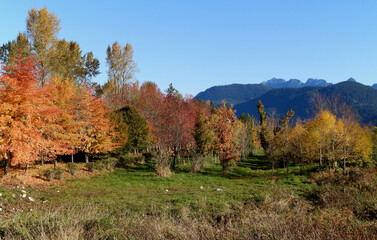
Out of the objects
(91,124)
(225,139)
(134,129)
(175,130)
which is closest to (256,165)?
(225,139)

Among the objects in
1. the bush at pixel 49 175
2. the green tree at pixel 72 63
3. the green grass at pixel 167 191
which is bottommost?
the green grass at pixel 167 191

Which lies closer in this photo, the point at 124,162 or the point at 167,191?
the point at 167,191

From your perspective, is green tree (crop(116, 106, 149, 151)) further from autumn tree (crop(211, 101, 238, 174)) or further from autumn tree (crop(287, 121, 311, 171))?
autumn tree (crop(287, 121, 311, 171))

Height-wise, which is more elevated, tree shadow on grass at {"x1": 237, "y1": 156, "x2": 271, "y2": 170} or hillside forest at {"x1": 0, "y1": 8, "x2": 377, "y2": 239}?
hillside forest at {"x1": 0, "y1": 8, "x2": 377, "y2": 239}

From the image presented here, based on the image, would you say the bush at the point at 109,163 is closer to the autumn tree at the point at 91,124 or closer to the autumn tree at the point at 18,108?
the autumn tree at the point at 91,124

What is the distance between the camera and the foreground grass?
4.83 metres

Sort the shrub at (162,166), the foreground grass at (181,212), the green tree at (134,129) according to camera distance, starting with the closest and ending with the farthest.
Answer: the foreground grass at (181,212), the shrub at (162,166), the green tree at (134,129)

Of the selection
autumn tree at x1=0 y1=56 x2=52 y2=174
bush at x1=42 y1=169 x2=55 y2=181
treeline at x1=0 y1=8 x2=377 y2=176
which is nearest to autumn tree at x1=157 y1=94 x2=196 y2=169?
treeline at x1=0 y1=8 x2=377 y2=176

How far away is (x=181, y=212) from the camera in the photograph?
8.11 m

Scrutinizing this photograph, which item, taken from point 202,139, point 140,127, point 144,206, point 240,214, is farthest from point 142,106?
point 240,214

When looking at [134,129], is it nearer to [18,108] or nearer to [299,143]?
[18,108]

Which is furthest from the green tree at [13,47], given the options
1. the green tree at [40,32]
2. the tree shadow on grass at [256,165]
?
the tree shadow on grass at [256,165]

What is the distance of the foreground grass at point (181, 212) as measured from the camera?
4.83 m

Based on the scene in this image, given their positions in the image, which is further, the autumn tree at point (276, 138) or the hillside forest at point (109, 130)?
the autumn tree at point (276, 138)
